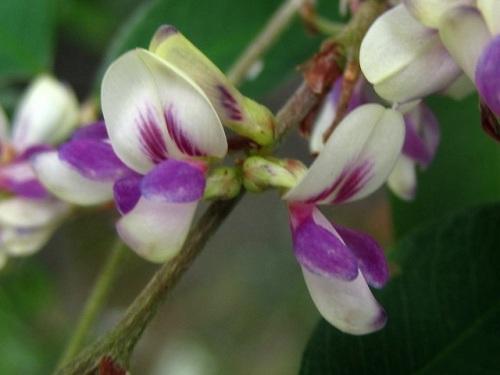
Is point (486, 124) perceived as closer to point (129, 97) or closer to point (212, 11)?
point (129, 97)

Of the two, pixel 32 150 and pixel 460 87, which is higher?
pixel 460 87

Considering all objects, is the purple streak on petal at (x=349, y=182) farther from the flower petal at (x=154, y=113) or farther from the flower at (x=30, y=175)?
the flower at (x=30, y=175)

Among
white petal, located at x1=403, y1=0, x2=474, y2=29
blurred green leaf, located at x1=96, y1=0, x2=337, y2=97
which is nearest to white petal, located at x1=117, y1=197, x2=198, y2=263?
white petal, located at x1=403, y1=0, x2=474, y2=29

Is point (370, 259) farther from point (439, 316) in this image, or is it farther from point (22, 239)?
point (22, 239)

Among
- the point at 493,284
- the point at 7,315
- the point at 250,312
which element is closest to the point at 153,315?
the point at 493,284


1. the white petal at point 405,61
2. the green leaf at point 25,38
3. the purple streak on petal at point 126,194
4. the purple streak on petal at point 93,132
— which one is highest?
the white petal at point 405,61

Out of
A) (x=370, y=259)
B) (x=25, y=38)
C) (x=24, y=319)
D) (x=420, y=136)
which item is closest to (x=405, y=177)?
(x=420, y=136)

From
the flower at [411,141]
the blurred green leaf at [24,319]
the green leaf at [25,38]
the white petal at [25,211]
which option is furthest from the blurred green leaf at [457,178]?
the blurred green leaf at [24,319]
